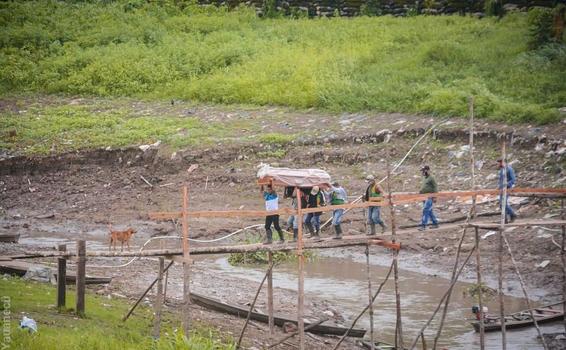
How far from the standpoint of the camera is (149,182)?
1198 inches

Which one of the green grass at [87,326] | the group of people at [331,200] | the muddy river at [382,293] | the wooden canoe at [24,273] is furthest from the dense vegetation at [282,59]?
the green grass at [87,326]

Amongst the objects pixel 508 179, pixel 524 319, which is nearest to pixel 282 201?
pixel 508 179

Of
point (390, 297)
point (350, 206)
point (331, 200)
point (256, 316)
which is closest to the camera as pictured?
point (350, 206)

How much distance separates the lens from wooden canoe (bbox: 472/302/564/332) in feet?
64.6

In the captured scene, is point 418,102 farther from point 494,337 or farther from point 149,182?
point 494,337

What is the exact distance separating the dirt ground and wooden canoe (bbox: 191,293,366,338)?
1069 mm

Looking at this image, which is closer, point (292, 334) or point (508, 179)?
point (292, 334)

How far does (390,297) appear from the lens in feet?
73.5

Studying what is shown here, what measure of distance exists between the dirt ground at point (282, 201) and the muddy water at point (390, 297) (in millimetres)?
555

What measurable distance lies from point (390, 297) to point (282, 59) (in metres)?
14.8

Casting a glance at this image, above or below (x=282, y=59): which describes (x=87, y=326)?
below

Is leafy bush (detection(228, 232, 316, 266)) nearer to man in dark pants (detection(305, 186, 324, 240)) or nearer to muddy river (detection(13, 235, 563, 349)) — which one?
muddy river (detection(13, 235, 563, 349))

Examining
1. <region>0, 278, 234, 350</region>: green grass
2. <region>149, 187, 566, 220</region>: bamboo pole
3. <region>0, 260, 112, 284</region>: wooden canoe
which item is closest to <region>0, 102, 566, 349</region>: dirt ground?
<region>0, 260, 112, 284</region>: wooden canoe

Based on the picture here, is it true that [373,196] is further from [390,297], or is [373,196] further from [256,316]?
[390,297]
